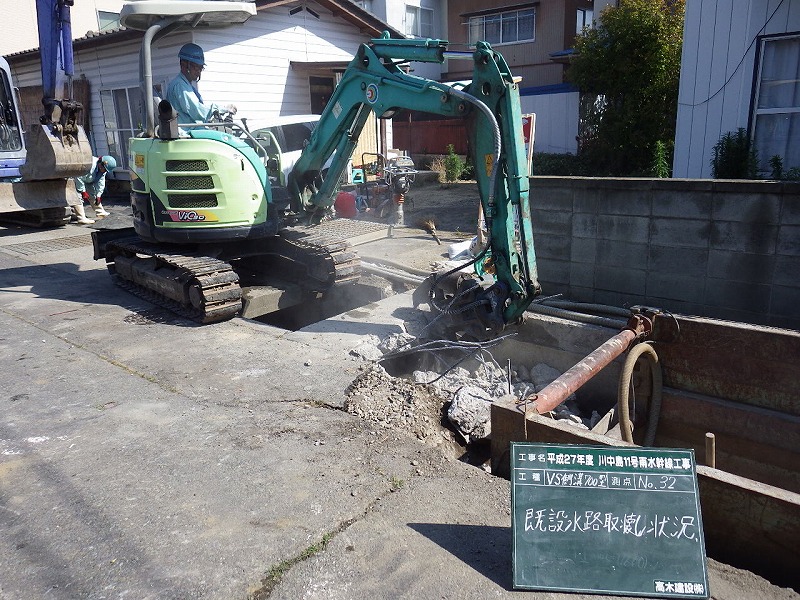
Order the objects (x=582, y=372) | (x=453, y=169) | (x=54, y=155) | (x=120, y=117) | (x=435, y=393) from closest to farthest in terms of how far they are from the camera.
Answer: (x=582, y=372), (x=435, y=393), (x=54, y=155), (x=120, y=117), (x=453, y=169)

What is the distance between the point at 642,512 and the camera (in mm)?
2627

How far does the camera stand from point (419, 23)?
24.9 m

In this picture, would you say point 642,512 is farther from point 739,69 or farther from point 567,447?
point 739,69

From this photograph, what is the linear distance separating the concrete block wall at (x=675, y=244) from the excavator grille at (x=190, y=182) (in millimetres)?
3212

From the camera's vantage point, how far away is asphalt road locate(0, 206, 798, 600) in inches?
108

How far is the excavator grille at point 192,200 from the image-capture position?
20.7 feet

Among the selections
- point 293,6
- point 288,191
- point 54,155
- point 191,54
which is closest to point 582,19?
point 293,6

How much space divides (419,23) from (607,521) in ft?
83.0

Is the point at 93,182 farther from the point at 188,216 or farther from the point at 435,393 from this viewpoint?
the point at 435,393

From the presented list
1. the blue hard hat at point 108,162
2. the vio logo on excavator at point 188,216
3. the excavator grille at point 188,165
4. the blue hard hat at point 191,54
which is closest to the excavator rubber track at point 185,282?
the vio logo on excavator at point 188,216

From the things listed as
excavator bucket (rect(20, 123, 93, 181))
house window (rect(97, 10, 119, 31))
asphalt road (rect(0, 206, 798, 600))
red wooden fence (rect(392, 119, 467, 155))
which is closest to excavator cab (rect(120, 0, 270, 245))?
asphalt road (rect(0, 206, 798, 600))

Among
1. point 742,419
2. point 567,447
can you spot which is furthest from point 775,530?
point 742,419

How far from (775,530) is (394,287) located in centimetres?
518

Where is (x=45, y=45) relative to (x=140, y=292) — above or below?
above
